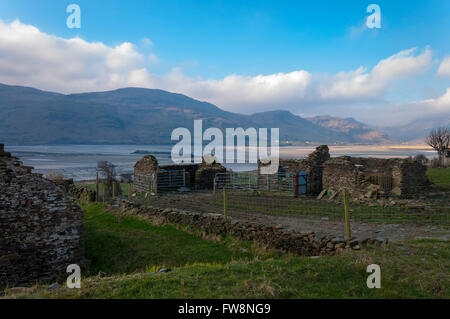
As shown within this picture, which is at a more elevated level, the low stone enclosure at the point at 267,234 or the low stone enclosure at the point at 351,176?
the low stone enclosure at the point at 351,176

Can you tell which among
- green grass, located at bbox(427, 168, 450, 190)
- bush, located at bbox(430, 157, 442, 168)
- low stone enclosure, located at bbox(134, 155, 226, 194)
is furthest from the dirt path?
bush, located at bbox(430, 157, 442, 168)

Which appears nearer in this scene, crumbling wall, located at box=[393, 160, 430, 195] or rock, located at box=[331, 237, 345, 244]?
rock, located at box=[331, 237, 345, 244]

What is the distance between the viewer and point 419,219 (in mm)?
11711

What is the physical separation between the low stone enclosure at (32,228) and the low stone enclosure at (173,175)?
1254 centimetres

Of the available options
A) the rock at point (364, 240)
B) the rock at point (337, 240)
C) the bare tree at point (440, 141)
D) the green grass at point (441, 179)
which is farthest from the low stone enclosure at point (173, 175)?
the bare tree at point (440, 141)

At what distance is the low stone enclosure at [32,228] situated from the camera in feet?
28.2

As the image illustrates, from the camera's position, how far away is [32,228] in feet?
29.4

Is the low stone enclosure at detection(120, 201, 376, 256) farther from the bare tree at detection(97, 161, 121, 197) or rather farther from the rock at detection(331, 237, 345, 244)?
the bare tree at detection(97, 161, 121, 197)

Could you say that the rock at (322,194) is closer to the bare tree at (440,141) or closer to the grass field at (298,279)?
the grass field at (298,279)

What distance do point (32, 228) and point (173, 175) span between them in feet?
49.1

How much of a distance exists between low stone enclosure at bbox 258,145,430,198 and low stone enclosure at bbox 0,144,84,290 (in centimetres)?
1567

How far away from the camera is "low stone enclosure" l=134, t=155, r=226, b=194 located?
75.5 ft

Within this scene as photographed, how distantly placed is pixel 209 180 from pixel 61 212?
608 inches

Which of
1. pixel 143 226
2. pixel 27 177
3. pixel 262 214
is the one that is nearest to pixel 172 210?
pixel 143 226
